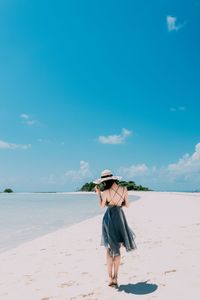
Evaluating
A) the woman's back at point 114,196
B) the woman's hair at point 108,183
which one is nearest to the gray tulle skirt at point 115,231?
the woman's back at point 114,196

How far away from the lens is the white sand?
632 centimetres

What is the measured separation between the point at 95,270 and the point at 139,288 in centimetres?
170

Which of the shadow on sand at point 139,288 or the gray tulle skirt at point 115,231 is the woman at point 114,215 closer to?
the gray tulle skirt at point 115,231

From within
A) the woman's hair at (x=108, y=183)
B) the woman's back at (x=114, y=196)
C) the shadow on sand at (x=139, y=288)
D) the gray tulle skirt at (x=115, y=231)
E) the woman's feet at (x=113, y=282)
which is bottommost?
the shadow on sand at (x=139, y=288)

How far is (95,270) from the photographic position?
7953mm

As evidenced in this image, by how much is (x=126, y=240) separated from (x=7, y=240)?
757cm

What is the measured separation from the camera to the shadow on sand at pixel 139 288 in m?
6.28

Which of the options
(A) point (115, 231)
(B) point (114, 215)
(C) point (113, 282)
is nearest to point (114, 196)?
(B) point (114, 215)

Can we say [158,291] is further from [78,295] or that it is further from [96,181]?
[96,181]

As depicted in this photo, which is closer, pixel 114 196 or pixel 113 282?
pixel 114 196

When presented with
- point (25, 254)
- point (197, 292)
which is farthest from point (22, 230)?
point (197, 292)

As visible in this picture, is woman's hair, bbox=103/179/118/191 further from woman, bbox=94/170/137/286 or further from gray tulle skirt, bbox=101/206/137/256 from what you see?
gray tulle skirt, bbox=101/206/137/256

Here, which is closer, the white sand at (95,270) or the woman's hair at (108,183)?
the white sand at (95,270)

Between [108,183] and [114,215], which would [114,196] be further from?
[114,215]
